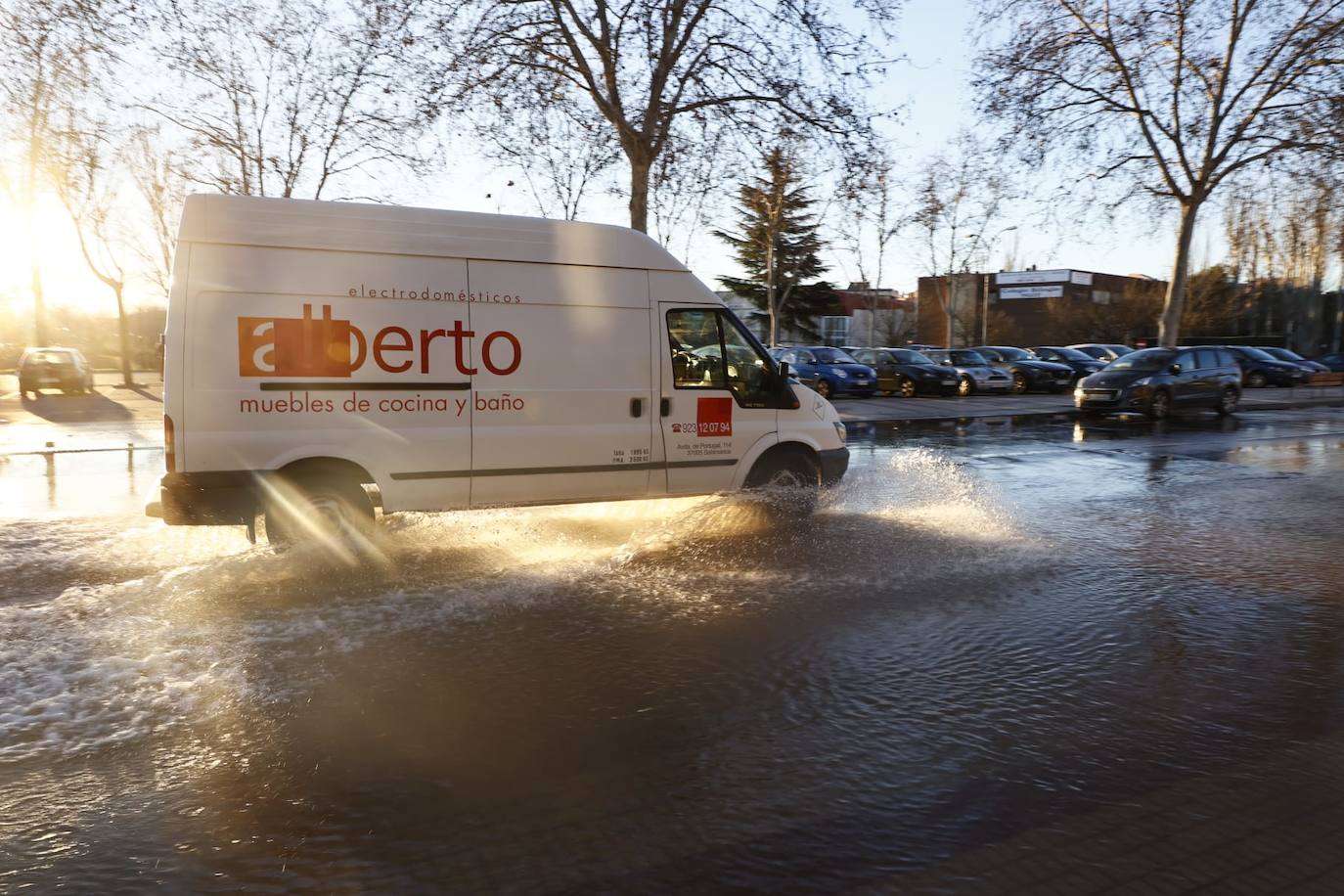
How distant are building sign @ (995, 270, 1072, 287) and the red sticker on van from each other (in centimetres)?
7950

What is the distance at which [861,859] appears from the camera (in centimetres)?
291

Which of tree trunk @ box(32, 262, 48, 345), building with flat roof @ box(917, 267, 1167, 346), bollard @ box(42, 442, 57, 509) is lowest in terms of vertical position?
bollard @ box(42, 442, 57, 509)

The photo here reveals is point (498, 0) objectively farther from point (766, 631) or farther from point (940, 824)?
point (940, 824)

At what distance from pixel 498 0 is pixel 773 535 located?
48.0 feet

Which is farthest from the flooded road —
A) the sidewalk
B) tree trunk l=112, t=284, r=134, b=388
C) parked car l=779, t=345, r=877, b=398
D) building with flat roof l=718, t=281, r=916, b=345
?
building with flat roof l=718, t=281, r=916, b=345

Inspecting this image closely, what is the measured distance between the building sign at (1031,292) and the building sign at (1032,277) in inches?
22.3

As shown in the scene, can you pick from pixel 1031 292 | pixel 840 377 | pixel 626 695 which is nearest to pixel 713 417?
pixel 626 695

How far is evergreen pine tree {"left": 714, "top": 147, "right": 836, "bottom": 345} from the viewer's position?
3931 cm

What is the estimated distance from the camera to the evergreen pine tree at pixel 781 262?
39.3 meters

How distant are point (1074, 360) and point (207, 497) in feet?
105

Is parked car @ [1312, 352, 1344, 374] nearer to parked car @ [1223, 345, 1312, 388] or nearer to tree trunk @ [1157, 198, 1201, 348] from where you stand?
parked car @ [1223, 345, 1312, 388]

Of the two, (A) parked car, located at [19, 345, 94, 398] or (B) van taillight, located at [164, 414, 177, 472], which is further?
(A) parked car, located at [19, 345, 94, 398]

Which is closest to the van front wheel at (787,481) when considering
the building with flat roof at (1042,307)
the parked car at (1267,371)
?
the parked car at (1267,371)

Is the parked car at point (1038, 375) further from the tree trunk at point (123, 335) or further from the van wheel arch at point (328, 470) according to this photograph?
the tree trunk at point (123, 335)
